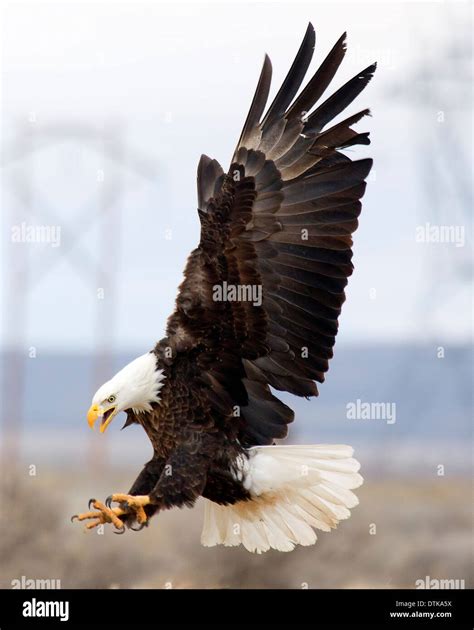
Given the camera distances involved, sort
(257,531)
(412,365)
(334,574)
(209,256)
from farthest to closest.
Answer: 1. (412,365)
2. (334,574)
3. (257,531)
4. (209,256)

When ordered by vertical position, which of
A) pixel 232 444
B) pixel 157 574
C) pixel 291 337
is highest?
pixel 291 337

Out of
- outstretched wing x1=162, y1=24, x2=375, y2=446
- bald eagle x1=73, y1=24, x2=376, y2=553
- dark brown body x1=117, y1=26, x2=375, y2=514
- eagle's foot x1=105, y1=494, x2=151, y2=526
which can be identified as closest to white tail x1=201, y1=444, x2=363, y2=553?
bald eagle x1=73, y1=24, x2=376, y2=553

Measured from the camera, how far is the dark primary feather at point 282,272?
4504 mm

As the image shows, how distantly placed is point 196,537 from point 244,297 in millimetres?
4777

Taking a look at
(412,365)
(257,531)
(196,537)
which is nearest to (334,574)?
(196,537)

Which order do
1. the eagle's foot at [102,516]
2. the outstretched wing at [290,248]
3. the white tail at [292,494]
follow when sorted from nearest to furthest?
the eagle's foot at [102,516]
the outstretched wing at [290,248]
the white tail at [292,494]

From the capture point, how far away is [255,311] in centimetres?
448

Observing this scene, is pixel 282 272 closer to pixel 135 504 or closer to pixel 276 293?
pixel 276 293

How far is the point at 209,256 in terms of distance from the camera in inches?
174

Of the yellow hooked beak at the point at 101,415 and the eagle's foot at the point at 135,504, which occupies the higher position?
the yellow hooked beak at the point at 101,415

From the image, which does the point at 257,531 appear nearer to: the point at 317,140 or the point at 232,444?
the point at 232,444

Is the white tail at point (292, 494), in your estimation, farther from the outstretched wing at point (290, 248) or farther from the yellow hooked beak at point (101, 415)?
the yellow hooked beak at point (101, 415)

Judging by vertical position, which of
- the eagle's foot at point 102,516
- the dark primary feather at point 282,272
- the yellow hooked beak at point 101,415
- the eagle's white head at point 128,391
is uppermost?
the dark primary feather at point 282,272

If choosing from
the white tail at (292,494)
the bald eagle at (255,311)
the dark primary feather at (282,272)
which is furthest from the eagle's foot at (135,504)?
the white tail at (292,494)
